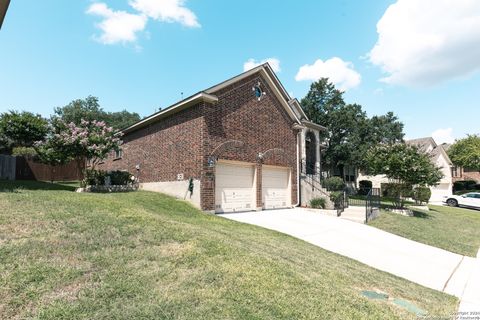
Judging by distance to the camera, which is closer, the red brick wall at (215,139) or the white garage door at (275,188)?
the red brick wall at (215,139)

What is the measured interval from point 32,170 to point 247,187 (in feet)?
46.9

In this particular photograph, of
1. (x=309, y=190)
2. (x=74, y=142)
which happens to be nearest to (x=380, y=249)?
(x=309, y=190)

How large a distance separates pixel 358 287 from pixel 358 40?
12.0m

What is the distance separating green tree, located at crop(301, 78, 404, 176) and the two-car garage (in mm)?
15049

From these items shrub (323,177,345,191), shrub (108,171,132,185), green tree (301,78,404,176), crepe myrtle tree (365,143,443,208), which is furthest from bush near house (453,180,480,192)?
shrub (108,171,132,185)

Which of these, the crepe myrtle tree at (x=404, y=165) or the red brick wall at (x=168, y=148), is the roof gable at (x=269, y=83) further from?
the crepe myrtle tree at (x=404, y=165)

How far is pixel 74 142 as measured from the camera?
12.5 m

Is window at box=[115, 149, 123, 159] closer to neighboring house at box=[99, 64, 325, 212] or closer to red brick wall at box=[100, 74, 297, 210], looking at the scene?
neighboring house at box=[99, 64, 325, 212]

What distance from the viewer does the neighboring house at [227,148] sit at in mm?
11906

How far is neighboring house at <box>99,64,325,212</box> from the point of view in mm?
11906

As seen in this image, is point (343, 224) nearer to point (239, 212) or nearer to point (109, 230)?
point (239, 212)

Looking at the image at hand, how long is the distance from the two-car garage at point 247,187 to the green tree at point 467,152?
3363 centimetres

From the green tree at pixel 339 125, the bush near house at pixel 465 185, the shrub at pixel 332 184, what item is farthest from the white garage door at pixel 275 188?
the bush near house at pixel 465 185

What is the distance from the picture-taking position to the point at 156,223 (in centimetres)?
655
